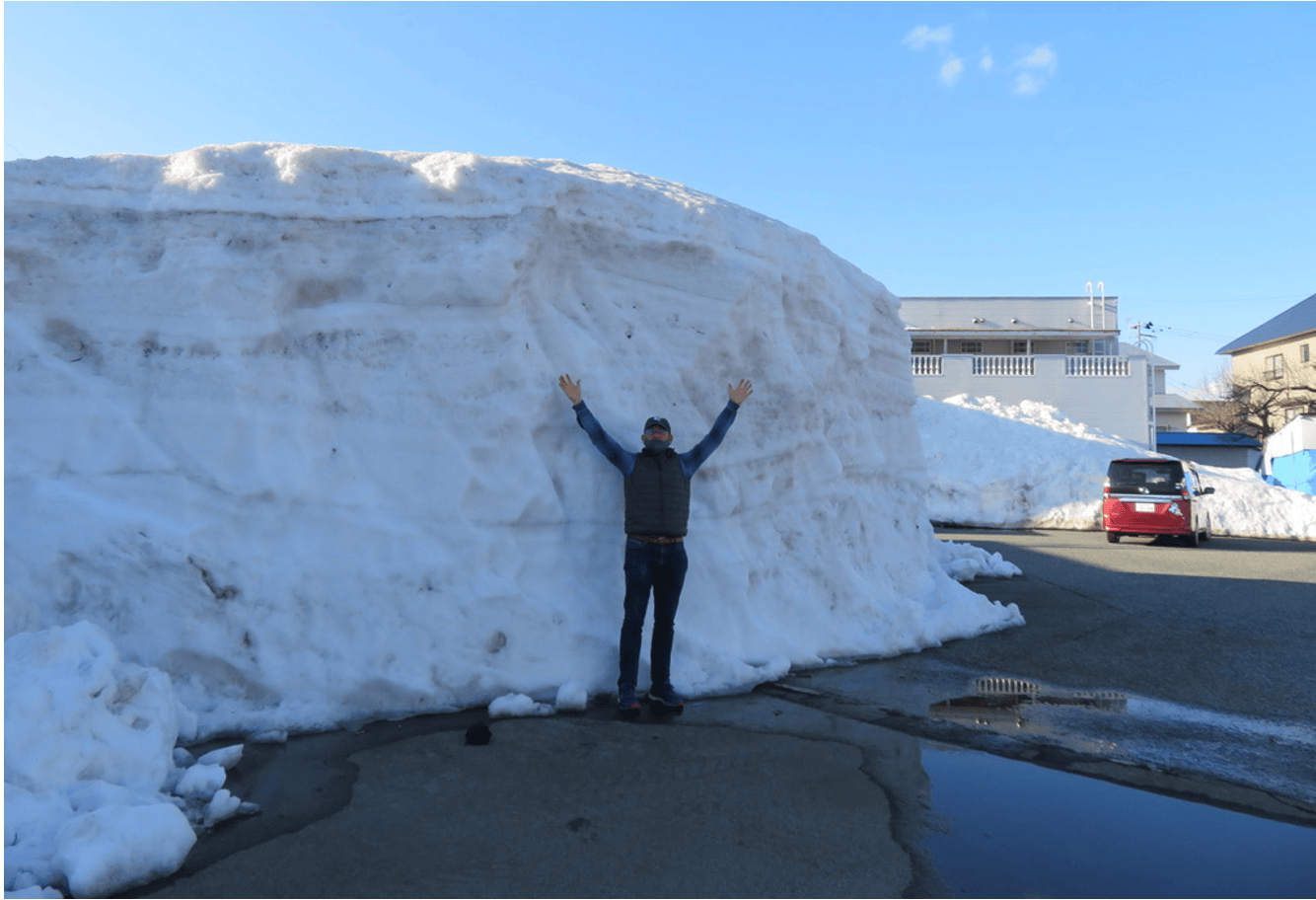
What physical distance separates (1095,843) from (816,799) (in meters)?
1.13

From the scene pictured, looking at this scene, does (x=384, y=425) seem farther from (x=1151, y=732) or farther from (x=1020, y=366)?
(x=1020, y=366)

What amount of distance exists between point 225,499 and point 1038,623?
23.3 ft

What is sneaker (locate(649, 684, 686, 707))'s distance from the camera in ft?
17.1

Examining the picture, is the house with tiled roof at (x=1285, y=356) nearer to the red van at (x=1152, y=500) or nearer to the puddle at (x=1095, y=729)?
the red van at (x=1152, y=500)

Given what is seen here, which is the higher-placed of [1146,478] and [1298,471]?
[1298,471]

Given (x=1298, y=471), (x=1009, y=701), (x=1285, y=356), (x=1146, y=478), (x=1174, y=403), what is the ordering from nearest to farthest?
(x=1009, y=701) → (x=1146, y=478) → (x=1298, y=471) → (x=1285, y=356) → (x=1174, y=403)

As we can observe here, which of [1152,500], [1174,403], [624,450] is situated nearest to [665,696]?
[624,450]

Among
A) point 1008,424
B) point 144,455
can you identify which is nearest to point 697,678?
point 144,455

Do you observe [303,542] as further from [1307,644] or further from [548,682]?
[1307,644]

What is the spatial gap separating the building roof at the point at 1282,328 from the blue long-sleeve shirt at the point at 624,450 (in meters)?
53.1

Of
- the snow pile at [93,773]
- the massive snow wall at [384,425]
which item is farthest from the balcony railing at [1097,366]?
the snow pile at [93,773]

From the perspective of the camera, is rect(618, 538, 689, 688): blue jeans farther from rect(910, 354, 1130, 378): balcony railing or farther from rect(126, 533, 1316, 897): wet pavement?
rect(910, 354, 1130, 378): balcony railing

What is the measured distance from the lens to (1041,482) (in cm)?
2322

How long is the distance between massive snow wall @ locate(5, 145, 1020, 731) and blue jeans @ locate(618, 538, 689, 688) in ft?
1.12
